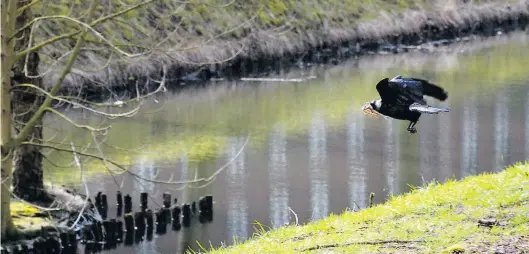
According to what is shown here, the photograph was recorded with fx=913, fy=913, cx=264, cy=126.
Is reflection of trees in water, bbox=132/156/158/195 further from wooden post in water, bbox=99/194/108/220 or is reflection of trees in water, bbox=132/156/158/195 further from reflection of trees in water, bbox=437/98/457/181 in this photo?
reflection of trees in water, bbox=437/98/457/181

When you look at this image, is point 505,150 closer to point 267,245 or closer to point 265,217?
point 265,217

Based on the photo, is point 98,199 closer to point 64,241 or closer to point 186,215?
point 186,215

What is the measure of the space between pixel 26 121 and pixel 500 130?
1198 cm

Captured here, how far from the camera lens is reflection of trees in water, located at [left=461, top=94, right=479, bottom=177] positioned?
2106 centimetres

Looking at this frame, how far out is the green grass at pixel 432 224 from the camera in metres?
6.67

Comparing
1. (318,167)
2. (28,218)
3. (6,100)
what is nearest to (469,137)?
(318,167)

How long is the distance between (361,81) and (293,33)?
8725 mm

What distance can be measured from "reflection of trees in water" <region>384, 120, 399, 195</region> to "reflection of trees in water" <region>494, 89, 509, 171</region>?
90.1 inches

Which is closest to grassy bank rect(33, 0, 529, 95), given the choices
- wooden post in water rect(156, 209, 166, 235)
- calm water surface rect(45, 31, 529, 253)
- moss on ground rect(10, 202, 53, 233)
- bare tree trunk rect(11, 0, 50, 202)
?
calm water surface rect(45, 31, 529, 253)

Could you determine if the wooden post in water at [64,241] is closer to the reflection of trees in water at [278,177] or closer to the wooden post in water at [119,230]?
the wooden post in water at [119,230]

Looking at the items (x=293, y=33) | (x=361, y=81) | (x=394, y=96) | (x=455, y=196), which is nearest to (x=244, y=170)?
(x=361, y=81)

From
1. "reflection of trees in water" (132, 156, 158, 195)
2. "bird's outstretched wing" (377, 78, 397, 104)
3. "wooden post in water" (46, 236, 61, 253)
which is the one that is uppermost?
"bird's outstretched wing" (377, 78, 397, 104)

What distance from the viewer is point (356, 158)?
72.7 feet

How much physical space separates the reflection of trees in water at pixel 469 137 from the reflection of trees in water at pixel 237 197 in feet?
16.3
